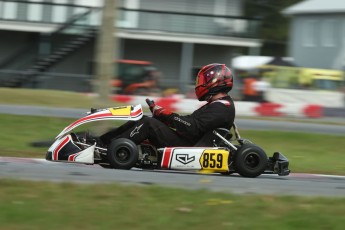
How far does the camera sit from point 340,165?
1211 centimetres

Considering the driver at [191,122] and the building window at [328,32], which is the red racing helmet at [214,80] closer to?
the driver at [191,122]

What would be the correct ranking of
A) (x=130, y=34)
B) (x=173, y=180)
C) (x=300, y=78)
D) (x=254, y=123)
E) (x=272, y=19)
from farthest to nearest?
1. (x=272, y=19)
2. (x=130, y=34)
3. (x=300, y=78)
4. (x=254, y=123)
5. (x=173, y=180)

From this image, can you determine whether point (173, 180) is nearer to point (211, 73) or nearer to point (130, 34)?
point (211, 73)

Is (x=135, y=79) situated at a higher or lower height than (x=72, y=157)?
higher

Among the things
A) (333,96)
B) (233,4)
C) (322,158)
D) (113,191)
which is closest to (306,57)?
(233,4)

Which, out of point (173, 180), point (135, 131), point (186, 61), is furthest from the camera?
point (186, 61)

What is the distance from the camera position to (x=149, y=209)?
573cm

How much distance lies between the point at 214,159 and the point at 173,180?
1.11 metres

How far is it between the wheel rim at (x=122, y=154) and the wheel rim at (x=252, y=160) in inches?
55.5

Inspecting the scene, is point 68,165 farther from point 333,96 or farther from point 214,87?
point 333,96

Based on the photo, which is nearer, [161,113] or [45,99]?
[161,113]

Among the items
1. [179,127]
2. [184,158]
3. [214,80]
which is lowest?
[184,158]

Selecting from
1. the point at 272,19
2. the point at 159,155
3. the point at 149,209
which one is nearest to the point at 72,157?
the point at 159,155

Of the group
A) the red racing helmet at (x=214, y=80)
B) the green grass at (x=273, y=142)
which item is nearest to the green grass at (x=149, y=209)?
the red racing helmet at (x=214, y=80)
